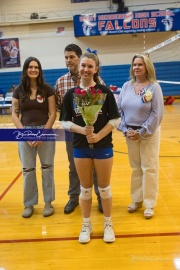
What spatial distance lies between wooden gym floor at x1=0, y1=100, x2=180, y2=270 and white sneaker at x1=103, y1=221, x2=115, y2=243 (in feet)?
0.15

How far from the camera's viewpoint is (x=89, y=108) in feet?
7.23

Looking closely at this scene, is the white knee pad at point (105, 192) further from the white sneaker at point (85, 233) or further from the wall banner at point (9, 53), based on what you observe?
the wall banner at point (9, 53)

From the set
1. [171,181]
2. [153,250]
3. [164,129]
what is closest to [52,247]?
[153,250]

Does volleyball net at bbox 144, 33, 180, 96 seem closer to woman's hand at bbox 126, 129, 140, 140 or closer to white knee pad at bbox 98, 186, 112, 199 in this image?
woman's hand at bbox 126, 129, 140, 140

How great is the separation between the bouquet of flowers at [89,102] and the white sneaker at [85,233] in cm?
105

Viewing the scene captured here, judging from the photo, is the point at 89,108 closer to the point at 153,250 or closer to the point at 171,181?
the point at 153,250

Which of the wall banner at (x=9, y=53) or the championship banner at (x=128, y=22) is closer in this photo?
the championship banner at (x=128, y=22)

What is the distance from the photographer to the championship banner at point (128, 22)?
12352 mm

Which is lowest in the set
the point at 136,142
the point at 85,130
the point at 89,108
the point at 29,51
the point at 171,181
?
the point at 171,181

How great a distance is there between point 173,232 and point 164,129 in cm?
499

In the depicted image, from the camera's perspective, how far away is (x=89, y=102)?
7.23 feet

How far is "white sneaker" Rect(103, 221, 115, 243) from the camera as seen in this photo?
258 cm

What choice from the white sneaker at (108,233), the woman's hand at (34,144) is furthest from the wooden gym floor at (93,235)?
the woman's hand at (34,144)

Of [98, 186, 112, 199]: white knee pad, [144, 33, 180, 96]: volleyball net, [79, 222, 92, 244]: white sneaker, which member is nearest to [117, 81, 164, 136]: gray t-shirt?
[98, 186, 112, 199]: white knee pad
